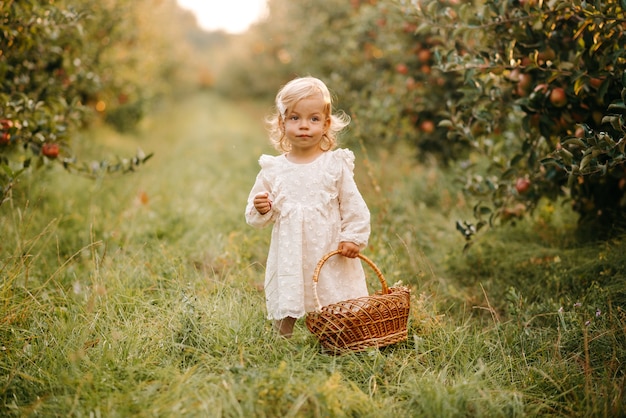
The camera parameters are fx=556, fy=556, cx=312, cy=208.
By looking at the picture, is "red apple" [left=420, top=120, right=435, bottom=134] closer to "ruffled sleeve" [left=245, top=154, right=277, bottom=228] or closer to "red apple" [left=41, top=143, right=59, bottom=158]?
"ruffled sleeve" [left=245, top=154, right=277, bottom=228]

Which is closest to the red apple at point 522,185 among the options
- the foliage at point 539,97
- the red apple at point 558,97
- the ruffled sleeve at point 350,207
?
the foliage at point 539,97

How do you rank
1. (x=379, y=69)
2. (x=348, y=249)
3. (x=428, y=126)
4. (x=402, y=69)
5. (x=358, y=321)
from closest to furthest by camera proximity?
1. (x=358, y=321)
2. (x=348, y=249)
3. (x=428, y=126)
4. (x=402, y=69)
5. (x=379, y=69)

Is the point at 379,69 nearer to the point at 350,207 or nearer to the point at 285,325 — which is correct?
the point at 350,207

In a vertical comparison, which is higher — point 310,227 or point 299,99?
point 299,99

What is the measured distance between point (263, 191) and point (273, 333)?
745 mm

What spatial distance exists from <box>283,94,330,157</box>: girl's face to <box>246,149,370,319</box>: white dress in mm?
123

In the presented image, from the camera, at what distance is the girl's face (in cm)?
291

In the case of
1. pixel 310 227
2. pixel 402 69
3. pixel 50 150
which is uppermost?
pixel 402 69

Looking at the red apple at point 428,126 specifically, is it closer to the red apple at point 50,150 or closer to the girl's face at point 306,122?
the girl's face at point 306,122

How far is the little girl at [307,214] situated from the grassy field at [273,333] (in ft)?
0.79

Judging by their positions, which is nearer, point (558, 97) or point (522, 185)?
point (558, 97)

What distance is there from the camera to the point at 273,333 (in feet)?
9.37

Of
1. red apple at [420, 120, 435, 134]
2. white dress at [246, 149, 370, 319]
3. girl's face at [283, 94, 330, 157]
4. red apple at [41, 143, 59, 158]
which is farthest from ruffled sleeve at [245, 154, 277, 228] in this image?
red apple at [420, 120, 435, 134]

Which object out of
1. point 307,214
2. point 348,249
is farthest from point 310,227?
point 348,249
